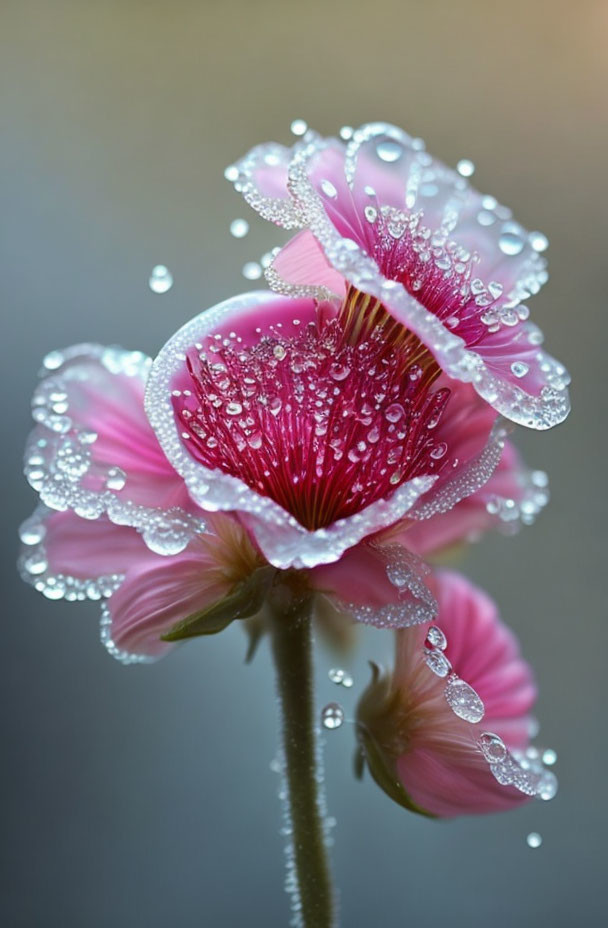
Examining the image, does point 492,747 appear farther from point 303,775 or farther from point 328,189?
point 328,189

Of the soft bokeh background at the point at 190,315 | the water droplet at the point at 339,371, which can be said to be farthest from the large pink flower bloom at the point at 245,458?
the soft bokeh background at the point at 190,315

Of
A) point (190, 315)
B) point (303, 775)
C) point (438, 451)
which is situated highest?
point (190, 315)

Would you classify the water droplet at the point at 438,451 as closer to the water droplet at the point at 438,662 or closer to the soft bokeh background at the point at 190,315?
the water droplet at the point at 438,662

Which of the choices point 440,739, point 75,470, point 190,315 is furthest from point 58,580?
point 190,315

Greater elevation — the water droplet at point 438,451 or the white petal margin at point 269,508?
the water droplet at point 438,451

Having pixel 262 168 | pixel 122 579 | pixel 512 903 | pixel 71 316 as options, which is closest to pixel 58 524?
pixel 122 579
